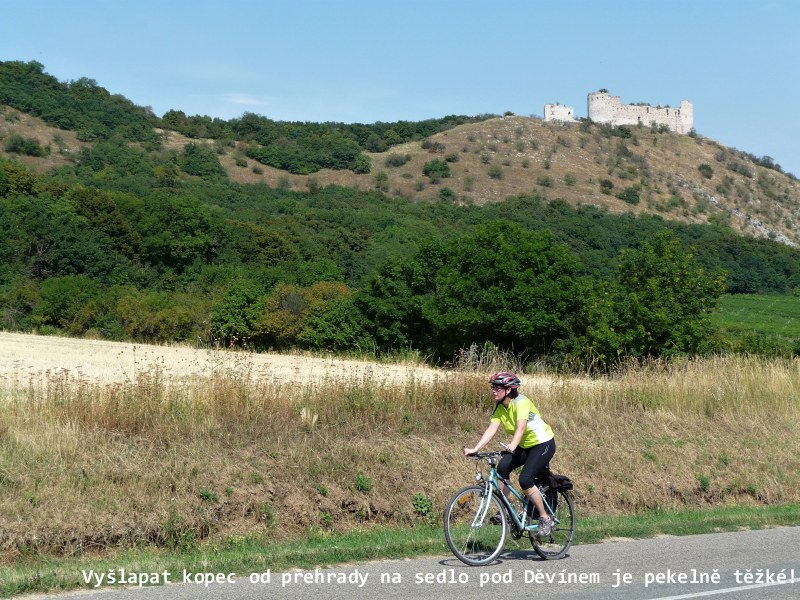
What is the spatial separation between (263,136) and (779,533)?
156m

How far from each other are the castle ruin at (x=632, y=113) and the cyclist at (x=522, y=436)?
18490 centimetres

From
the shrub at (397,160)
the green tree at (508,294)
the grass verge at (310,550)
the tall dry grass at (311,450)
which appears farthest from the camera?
the shrub at (397,160)

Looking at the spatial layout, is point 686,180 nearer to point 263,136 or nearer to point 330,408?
point 263,136

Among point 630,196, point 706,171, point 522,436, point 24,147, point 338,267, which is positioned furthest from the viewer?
point 706,171

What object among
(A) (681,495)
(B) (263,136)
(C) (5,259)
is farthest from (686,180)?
(A) (681,495)

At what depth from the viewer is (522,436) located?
9570 millimetres

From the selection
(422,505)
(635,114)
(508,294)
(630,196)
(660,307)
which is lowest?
(422,505)

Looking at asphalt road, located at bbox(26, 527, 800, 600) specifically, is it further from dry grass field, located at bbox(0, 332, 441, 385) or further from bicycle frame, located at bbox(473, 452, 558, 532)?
dry grass field, located at bbox(0, 332, 441, 385)

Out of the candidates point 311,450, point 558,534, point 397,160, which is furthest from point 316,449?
point 397,160

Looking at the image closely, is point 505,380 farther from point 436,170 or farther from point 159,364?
point 436,170

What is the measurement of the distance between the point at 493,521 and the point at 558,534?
1.11 m

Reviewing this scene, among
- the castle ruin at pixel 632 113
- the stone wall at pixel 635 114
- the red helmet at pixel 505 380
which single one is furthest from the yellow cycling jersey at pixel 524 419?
the stone wall at pixel 635 114

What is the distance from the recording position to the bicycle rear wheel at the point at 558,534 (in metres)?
9.48

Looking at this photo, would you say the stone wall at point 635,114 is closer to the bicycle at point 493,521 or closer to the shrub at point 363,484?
the shrub at point 363,484
